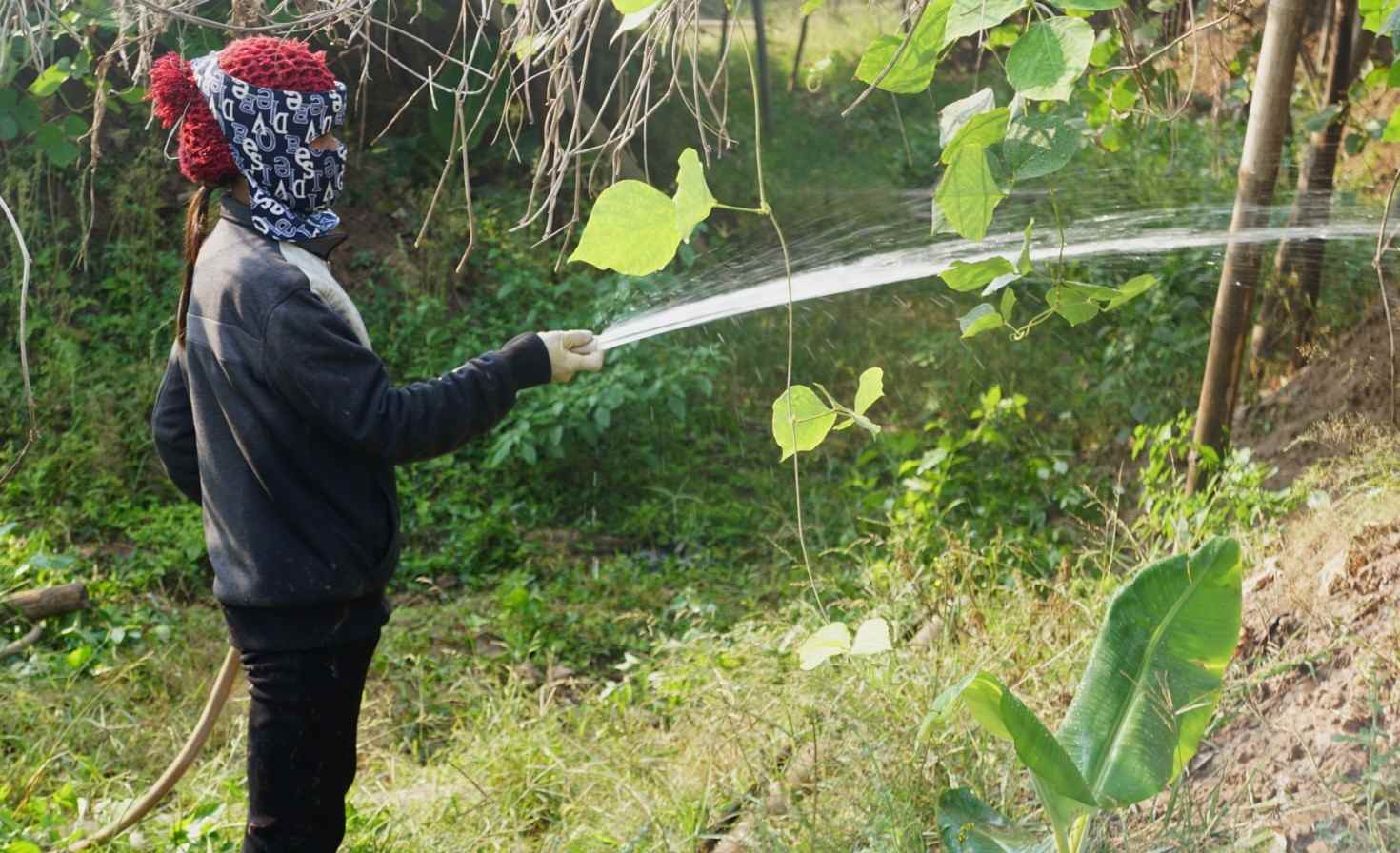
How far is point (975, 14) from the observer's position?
4.85 ft

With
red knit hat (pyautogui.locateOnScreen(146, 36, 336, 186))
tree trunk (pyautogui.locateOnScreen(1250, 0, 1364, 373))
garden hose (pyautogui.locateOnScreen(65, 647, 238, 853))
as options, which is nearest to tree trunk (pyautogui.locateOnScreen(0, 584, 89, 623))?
garden hose (pyautogui.locateOnScreen(65, 647, 238, 853))

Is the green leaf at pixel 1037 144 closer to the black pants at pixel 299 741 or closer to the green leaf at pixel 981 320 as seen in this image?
the green leaf at pixel 981 320

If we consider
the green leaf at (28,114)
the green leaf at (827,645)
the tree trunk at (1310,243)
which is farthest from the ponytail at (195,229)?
the tree trunk at (1310,243)

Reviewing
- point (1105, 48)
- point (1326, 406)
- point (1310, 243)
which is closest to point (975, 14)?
point (1105, 48)

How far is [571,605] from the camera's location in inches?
184

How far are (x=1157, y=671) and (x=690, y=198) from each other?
123cm

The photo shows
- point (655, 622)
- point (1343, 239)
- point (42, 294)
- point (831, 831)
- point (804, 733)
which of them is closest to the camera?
point (831, 831)

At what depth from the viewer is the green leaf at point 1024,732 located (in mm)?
2117

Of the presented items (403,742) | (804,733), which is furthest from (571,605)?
(804,733)

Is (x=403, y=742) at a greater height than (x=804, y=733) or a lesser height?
lesser

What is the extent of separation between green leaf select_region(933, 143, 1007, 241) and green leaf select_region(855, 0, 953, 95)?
10 cm

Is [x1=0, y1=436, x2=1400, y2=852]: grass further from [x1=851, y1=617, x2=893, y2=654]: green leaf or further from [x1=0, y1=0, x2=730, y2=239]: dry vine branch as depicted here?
[x1=0, y1=0, x2=730, y2=239]: dry vine branch

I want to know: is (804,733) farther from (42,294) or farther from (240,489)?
(42,294)

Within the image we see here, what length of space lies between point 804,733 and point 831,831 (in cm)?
38
